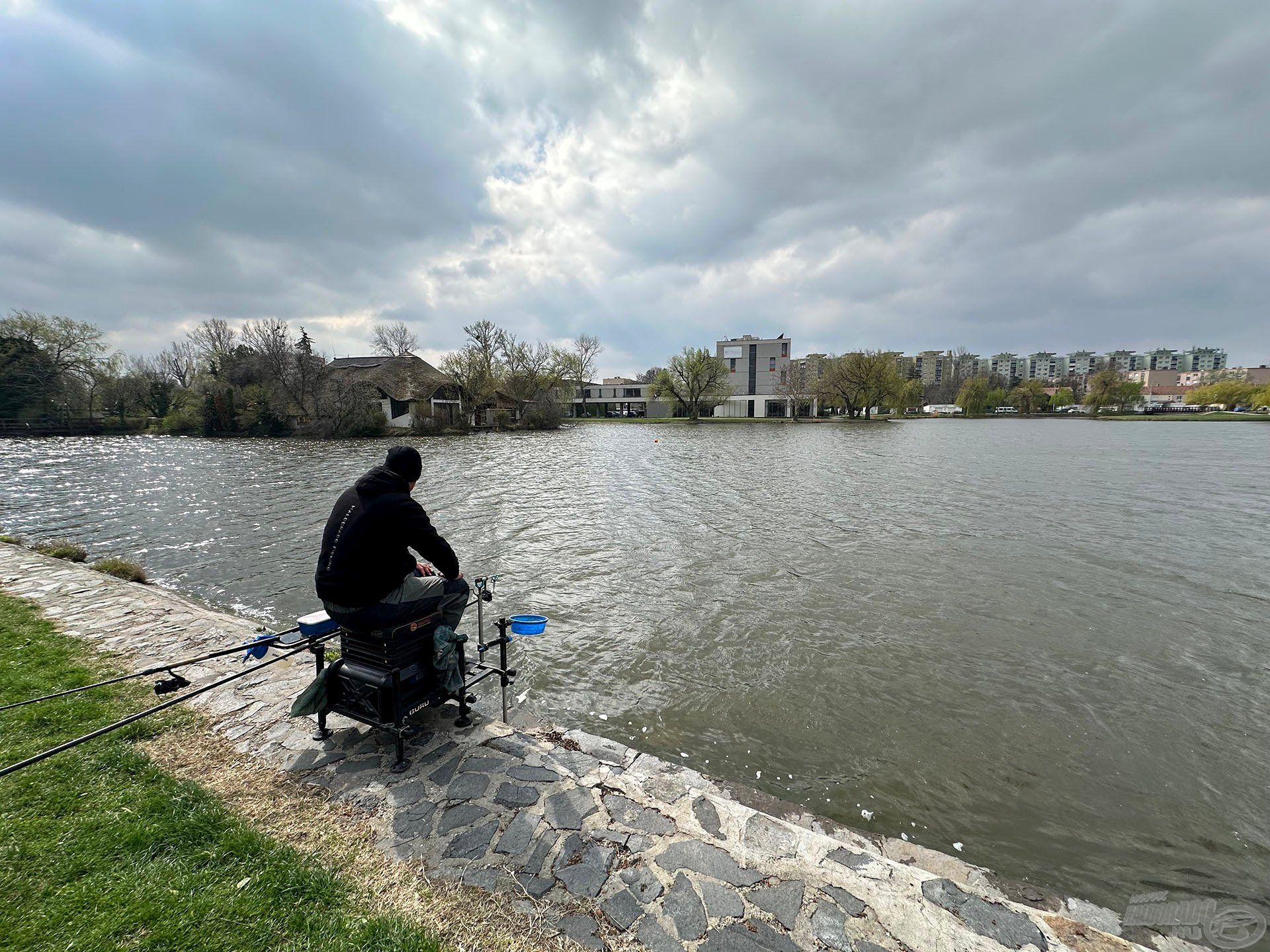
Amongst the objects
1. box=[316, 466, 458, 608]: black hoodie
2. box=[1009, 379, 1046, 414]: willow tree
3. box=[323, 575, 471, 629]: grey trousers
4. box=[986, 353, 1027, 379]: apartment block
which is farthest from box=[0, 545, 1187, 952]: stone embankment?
box=[986, 353, 1027, 379]: apartment block

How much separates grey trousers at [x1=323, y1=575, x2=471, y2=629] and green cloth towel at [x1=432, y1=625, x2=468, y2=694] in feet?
0.35

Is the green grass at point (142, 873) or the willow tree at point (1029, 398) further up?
the willow tree at point (1029, 398)

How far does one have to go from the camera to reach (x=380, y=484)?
11.4 ft

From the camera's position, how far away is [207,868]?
2621 millimetres

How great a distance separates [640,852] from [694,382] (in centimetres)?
6979

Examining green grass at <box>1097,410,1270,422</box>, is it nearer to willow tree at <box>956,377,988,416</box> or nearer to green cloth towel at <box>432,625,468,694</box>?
willow tree at <box>956,377,988,416</box>

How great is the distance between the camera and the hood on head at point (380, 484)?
3.46 meters

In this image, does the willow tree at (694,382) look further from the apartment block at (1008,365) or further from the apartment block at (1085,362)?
the apartment block at (1085,362)

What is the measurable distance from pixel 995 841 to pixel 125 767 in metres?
6.25

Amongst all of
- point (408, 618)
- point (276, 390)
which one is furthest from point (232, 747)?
point (276, 390)

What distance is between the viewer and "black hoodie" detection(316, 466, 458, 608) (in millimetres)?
3416

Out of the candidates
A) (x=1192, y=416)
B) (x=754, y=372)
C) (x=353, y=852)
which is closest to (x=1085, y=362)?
(x=1192, y=416)

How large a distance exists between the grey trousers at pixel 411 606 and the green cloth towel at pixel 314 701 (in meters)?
0.53

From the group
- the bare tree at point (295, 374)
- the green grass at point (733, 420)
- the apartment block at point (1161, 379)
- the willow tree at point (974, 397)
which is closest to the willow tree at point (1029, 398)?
the willow tree at point (974, 397)
